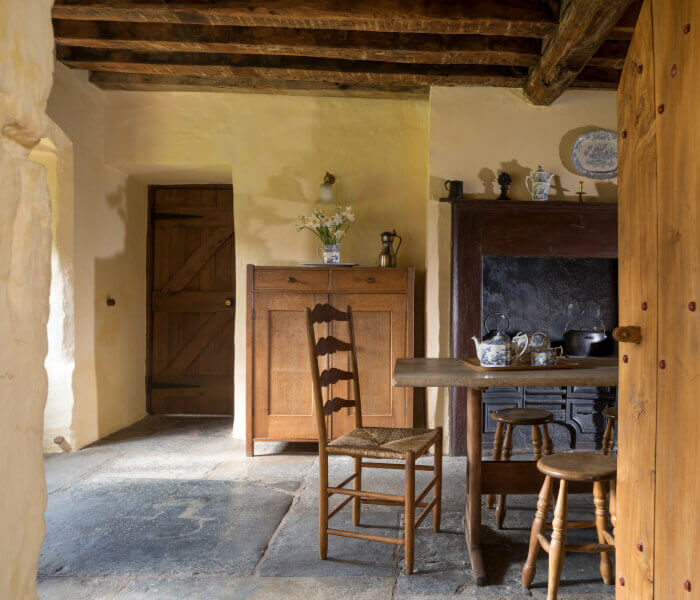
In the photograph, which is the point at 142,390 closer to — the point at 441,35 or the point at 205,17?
the point at 205,17

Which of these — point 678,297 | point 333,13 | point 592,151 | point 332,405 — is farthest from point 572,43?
point 678,297

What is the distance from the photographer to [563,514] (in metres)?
1.95

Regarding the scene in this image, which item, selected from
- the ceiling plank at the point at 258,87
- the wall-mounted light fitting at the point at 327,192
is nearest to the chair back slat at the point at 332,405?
the wall-mounted light fitting at the point at 327,192

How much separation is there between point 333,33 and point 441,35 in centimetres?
70

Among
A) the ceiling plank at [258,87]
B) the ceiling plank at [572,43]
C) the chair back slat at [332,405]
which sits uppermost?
the ceiling plank at [258,87]

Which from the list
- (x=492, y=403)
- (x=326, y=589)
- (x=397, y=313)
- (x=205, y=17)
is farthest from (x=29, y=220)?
(x=492, y=403)

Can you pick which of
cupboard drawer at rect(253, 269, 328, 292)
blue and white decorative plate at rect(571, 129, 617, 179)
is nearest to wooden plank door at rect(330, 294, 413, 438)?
cupboard drawer at rect(253, 269, 328, 292)

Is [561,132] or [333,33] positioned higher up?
[333,33]

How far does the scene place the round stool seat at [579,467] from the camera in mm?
1898

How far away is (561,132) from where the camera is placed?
417cm

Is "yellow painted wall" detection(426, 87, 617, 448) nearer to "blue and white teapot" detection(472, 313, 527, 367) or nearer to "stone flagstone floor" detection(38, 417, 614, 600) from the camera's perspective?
"stone flagstone floor" detection(38, 417, 614, 600)

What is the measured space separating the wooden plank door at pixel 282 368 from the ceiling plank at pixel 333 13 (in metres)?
1.79

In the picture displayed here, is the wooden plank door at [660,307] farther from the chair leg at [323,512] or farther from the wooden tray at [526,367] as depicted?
the chair leg at [323,512]

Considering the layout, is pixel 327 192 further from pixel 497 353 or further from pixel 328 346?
pixel 497 353
